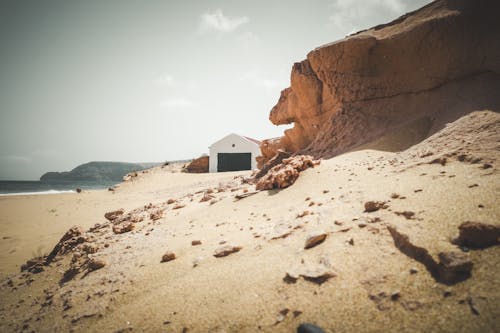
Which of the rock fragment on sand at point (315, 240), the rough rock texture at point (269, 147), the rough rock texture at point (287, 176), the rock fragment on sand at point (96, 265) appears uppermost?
the rough rock texture at point (269, 147)

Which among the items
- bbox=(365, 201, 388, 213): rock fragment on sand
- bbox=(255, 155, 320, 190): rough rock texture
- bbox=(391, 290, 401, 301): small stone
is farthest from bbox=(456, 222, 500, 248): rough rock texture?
bbox=(255, 155, 320, 190): rough rock texture

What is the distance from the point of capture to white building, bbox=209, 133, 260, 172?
22.5 metres

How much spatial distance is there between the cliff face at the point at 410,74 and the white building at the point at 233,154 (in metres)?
16.0

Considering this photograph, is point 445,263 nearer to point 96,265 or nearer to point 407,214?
point 407,214

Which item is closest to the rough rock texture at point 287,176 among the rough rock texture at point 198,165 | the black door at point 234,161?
the rough rock texture at point 198,165

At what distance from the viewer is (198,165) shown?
21.9 m

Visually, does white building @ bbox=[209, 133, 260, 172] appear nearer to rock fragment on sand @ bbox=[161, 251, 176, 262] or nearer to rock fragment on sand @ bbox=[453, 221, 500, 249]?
rock fragment on sand @ bbox=[161, 251, 176, 262]

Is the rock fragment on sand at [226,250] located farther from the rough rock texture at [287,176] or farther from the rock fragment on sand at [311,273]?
the rough rock texture at [287,176]

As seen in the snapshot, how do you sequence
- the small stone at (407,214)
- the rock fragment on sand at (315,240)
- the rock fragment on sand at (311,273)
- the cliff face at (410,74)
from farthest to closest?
the cliff face at (410,74) < the rock fragment on sand at (315,240) < the small stone at (407,214) < the rock fragment on sand at (311,273)

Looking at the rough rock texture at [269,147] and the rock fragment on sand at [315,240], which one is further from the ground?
the rough rock texture at [269,147]

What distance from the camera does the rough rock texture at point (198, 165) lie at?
70.6 feet

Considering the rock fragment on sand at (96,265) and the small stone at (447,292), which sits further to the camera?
the rock fragment on sand at (96,265)

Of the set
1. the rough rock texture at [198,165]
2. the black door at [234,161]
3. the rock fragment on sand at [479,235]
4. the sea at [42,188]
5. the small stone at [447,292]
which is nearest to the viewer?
the small stone at [447,292]

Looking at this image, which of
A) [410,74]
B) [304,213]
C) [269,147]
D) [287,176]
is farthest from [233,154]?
[304,213]
